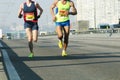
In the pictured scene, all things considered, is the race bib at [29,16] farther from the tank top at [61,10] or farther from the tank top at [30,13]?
the tank top at [61,10]

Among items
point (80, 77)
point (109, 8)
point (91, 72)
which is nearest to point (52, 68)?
point (91, 72)

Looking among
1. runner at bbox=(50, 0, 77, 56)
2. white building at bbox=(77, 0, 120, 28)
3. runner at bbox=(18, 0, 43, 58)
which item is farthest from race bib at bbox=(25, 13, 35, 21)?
white building at bbox=(77, 0, 120, 28)

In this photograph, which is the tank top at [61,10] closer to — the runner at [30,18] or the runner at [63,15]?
the runner at [63,15]

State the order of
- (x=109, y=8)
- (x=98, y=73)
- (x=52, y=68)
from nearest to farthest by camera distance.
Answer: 1. (x=98, y=73)
2. (x=52, y=68)
3. (x=109, y=8)

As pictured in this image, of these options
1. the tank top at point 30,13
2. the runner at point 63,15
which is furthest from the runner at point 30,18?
the runner at point 63,15

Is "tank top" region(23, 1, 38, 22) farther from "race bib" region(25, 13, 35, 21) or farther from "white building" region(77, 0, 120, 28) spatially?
"white building" region(77, 0, 120, 28)

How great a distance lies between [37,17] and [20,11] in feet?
1.96

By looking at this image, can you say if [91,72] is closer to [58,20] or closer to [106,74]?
[106,74]

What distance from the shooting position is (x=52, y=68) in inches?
431

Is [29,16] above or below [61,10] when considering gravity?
below

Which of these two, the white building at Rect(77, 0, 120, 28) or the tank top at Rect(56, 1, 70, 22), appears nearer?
the tank top at Rect(56, 1, 70, 22)

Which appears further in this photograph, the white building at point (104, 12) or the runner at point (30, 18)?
the white building at point (104, 12)

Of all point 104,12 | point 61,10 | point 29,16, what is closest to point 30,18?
point 29,16

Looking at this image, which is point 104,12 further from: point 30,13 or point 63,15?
point 30,13
